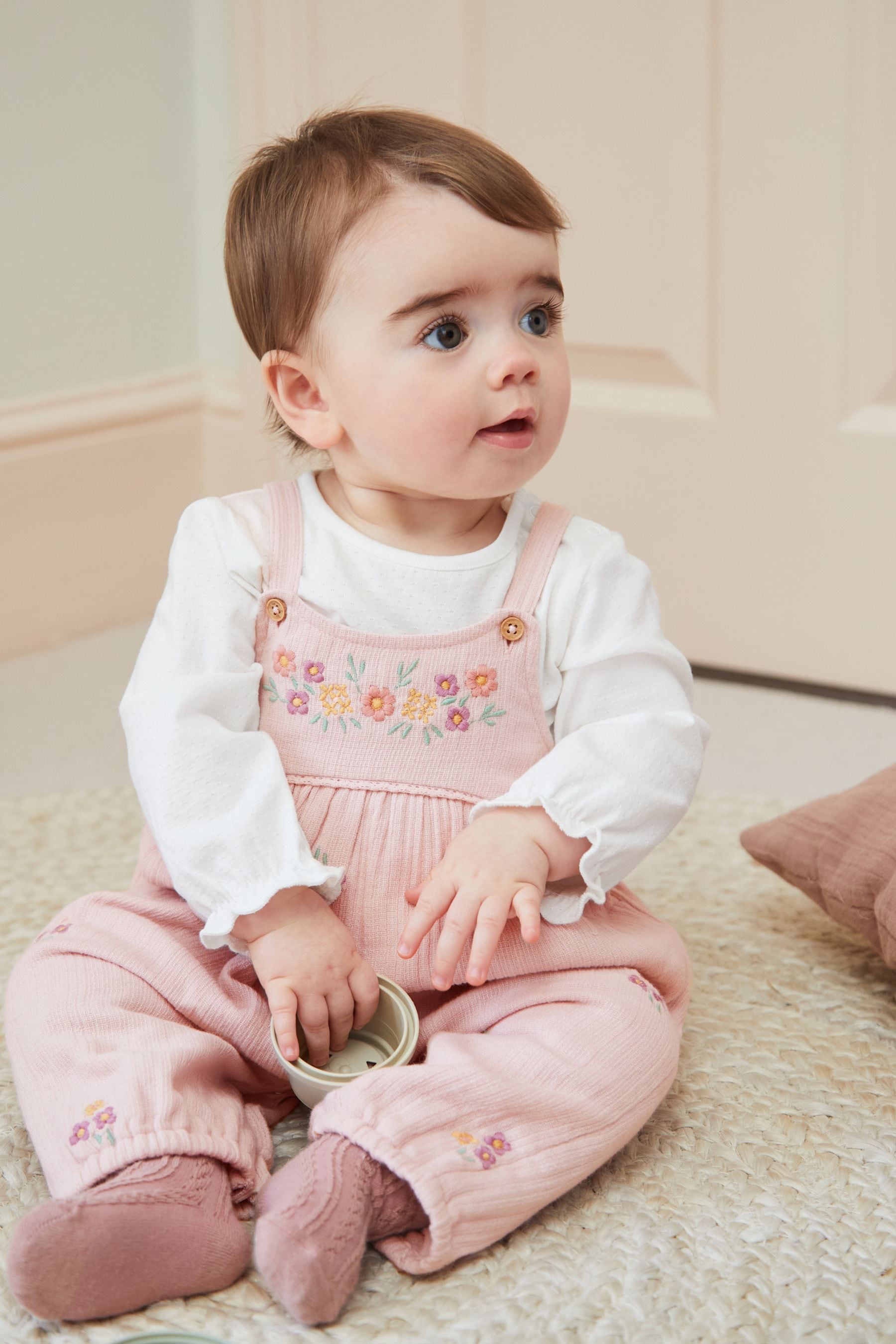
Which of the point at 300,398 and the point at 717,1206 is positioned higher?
the point at 300,398

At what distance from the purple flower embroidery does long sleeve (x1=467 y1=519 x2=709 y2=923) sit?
0.14 ft

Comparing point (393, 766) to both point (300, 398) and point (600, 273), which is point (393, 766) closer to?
point (300, 398)

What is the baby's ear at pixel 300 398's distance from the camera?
32.8 inches

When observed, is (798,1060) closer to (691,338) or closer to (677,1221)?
(677,1221)

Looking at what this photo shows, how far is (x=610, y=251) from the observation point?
1.48 metres

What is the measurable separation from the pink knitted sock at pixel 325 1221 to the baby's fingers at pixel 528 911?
5.3 inches

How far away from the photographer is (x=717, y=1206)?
28.2 inches

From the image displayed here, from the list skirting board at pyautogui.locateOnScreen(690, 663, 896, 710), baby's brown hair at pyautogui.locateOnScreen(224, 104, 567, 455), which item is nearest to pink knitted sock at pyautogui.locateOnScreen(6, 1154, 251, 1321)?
baby's brown hair at pyautogui.locateOnScreen(224, 104, 567, 455)

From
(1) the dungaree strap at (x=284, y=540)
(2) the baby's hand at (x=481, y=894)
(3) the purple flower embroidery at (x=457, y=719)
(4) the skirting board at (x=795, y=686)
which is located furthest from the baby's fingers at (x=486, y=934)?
(4) the skirting board at (x=795, y=686)

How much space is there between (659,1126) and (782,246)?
92cm

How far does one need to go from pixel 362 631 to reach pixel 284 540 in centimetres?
8

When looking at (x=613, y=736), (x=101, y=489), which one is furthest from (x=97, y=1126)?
(x=101, y=489)

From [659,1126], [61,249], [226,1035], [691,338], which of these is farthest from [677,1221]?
[61,249]

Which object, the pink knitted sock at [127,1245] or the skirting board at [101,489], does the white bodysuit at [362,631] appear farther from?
the skirting board at [101,489]
